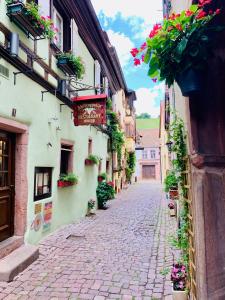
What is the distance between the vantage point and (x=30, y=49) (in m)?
5.54

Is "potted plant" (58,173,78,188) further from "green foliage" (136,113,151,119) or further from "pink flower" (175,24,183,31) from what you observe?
"green foliage" (136,113,151,119)

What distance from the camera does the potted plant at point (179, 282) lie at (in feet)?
10.6

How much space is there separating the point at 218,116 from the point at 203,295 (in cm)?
154

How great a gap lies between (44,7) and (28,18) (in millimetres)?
1364

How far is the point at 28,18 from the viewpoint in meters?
4.97

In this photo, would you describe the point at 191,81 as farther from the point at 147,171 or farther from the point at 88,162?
the point at 147,171

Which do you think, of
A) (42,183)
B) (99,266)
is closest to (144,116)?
(42,183)

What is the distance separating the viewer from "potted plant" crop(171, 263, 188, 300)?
3243 millimetres

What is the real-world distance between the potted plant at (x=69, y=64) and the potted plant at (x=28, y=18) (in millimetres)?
1312

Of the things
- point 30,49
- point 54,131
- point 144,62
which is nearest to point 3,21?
point 30,49

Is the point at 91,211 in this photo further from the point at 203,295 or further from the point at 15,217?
the point at 203,295

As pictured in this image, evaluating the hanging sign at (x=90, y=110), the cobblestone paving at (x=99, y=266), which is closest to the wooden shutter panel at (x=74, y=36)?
the hanging sign at (x=90, y=110)

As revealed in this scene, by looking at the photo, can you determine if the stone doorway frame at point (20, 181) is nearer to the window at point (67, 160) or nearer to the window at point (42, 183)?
the window at point (42, 183)

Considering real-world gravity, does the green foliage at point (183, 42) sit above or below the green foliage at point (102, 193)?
above
